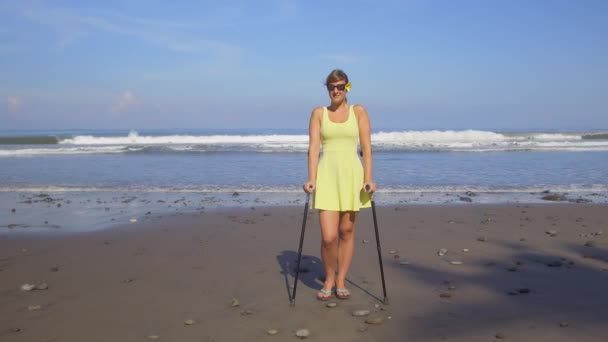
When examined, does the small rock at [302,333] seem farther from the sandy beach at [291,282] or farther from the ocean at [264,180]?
the ocean at [264,180]

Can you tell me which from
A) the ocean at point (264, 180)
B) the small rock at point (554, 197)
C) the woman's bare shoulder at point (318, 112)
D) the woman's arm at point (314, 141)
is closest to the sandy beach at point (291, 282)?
the woman's arm at point (314, 141)

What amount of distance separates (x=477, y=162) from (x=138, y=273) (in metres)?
16.5

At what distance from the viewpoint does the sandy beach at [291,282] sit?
13.2 ft

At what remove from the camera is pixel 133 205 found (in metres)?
10.5

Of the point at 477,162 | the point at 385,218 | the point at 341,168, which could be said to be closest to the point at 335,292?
the point at 341,168

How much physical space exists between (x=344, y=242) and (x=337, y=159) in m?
0.82

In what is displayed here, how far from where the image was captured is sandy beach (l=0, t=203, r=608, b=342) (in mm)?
4031

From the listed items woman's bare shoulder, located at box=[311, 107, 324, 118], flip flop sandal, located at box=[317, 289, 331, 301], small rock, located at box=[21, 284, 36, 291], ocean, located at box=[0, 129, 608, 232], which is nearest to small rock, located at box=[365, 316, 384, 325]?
flip flop sandal, located at box=[317, 289, 331, 301]

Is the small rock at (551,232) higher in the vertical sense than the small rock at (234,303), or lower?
higher

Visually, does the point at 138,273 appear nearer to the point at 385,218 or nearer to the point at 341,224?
the point at 341,224

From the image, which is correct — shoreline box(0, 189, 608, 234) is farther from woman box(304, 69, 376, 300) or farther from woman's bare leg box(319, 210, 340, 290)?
woman box(304, 69, 376, 300)

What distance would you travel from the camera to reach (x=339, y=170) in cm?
453

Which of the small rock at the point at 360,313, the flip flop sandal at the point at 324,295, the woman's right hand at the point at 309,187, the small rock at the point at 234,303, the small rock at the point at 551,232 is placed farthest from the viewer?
the small rock at the point at 551,232

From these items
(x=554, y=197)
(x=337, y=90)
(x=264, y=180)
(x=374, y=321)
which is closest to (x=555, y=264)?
(x=374, y=321)
